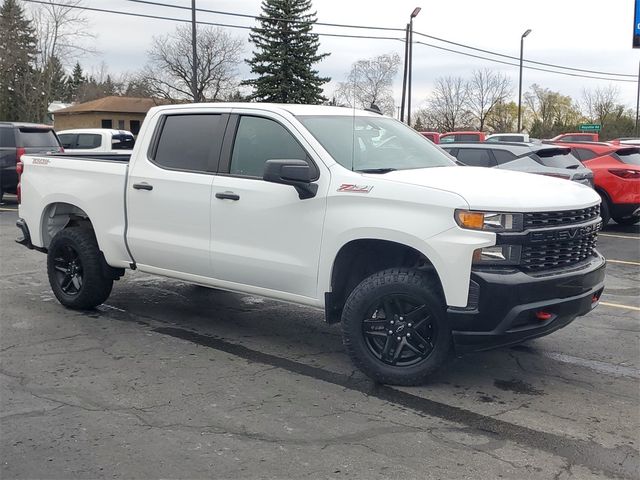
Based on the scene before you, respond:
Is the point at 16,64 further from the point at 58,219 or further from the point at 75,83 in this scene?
the point at 58,219

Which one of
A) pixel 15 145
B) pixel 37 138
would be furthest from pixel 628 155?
pixel 15 145

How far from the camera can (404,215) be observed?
15.4ft

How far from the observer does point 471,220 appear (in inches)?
175

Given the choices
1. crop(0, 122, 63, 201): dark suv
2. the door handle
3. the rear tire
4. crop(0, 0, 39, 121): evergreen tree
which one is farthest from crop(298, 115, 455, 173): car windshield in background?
crop(0, 0, 39, 121): evergreen tree

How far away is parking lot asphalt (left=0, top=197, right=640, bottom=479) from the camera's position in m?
3.73

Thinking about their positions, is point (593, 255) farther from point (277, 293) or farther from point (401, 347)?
point (277, 293)

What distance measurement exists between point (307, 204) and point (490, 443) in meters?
2.14

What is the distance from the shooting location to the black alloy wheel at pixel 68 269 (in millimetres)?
6910

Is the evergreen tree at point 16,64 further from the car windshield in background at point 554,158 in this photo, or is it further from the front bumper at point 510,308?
the front bumper at point 510,308

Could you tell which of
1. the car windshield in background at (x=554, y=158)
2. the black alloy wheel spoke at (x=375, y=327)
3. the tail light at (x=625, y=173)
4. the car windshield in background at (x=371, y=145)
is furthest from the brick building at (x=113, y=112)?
the black alloy wheel spoke at (x=375, y=327)

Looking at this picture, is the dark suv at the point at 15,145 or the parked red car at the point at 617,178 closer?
the parked red car at the point at 617,178

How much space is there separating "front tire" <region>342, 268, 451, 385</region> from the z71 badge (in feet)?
1.94

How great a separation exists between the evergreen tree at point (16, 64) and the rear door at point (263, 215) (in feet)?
189

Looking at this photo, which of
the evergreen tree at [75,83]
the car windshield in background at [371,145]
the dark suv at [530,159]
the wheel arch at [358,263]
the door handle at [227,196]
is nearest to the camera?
the wheel arch at [358,263]
